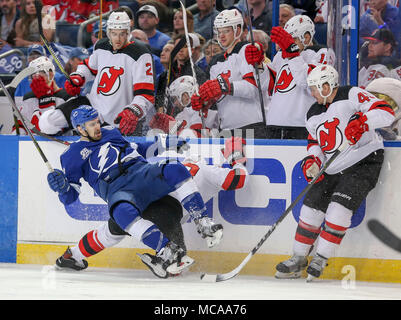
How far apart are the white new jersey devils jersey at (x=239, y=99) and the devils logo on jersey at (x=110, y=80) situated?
611 mm

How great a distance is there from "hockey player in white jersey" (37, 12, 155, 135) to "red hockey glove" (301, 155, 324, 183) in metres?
1.05

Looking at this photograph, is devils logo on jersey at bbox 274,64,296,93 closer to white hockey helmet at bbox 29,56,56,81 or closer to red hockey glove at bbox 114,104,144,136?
red hockey glove at bbox 114,104,144,136

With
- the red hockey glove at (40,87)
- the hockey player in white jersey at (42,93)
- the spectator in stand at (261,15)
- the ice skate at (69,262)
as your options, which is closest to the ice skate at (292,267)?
the ice skate at (69,262)

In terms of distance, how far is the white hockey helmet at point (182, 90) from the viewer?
4988 millimetres

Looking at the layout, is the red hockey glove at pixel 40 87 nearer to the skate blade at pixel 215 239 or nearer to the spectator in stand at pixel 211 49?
the spectator in stand at pixel 211 49

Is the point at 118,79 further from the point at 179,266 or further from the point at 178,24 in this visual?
the point at 179,266

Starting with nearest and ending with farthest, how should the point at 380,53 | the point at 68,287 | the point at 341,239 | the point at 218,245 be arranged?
the point at 68,287, the point at 341,239, the point at 218,245, the point at 380,53

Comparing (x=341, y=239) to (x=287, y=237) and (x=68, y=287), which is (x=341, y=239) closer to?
(x=287, y=237)

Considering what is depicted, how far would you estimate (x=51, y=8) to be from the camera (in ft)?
19.6

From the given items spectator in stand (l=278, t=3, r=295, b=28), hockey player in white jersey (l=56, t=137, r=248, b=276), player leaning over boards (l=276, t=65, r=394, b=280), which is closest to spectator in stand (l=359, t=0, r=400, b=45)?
spectator in stand (l=278, t=3, r=295, b=28)

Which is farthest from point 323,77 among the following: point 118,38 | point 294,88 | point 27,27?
point 27,27

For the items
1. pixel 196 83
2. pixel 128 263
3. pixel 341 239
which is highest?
pixel 196 83

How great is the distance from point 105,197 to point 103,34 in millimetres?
1723
